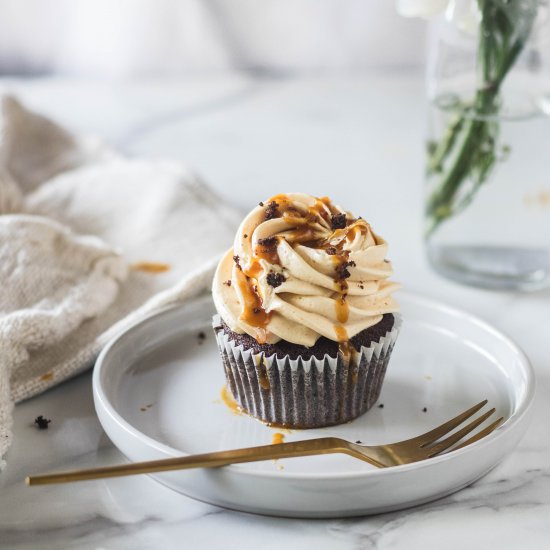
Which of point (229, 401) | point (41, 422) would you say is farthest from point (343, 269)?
point (41, 422)

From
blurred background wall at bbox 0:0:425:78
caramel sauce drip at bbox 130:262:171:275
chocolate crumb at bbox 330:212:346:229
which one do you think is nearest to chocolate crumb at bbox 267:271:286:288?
chocolate crumb at bbox 330:212:346:229

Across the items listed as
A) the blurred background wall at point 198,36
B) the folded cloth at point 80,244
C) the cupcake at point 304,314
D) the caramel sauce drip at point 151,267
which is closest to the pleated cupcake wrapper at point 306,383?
the cupcake at point 304,314

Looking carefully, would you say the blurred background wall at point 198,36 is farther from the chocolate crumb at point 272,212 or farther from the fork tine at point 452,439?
the fork tine at point 452,439

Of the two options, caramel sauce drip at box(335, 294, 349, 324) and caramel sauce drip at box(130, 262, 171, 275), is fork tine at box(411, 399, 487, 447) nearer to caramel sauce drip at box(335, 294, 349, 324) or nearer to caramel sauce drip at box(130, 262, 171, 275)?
caramel sauce drip at box(335, 294, 349, 324)

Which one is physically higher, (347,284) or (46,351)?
(347,284)

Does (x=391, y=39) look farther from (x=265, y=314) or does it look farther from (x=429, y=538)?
(x=429, y=538)

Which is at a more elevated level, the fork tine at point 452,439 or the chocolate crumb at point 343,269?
the chocolate crumb at point 343,269

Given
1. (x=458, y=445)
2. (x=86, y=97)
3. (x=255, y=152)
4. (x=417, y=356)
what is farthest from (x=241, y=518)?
(x=86, y=97)
